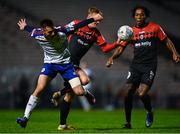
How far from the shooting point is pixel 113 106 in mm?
30172

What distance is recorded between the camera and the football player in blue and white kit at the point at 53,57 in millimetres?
13117

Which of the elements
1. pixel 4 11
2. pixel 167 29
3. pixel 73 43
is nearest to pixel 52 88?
pixel 4 11

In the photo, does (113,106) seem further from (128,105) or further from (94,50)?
(128,105)

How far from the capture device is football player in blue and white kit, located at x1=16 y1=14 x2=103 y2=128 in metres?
13.1

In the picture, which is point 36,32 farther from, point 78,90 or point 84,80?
point 84,80

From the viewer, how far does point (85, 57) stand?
32469 mm

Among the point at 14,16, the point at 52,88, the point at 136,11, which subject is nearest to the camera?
the point at 136,11

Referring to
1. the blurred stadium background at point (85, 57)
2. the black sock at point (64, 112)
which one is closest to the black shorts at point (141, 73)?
the black sock at point (64, 112)

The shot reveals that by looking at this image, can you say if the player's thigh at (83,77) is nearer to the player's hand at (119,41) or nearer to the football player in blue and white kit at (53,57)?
the football player in blue and white kit at (53,57)

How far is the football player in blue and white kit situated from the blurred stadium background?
15604mm

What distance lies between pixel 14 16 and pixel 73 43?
17.6 meters

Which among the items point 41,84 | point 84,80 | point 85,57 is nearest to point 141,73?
point 84,80

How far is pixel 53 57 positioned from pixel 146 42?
217 centimetres

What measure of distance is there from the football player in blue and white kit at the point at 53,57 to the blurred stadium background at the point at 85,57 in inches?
614
